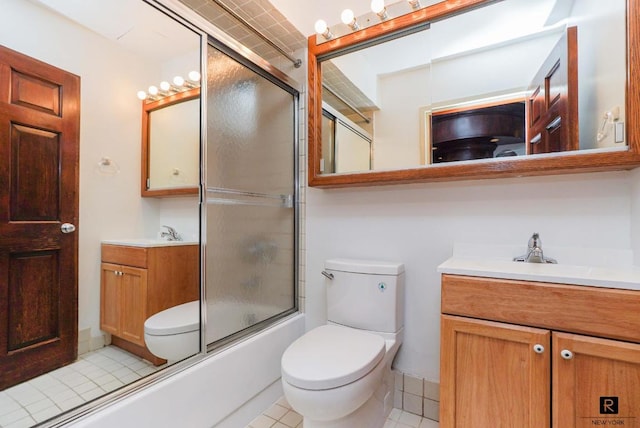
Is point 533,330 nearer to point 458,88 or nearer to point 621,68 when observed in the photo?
point 621,68

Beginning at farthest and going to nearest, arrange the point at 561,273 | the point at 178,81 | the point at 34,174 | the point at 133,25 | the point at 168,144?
the point at 168,144
the point at 178,81
the point at 133,25
the point at 34,174
the point at 561,273

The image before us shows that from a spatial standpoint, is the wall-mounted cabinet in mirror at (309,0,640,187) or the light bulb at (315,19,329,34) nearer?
the wall-mounted cabinet in mirror at (309,0,640,187)

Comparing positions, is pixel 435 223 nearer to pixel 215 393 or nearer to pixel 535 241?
pixel 535 241

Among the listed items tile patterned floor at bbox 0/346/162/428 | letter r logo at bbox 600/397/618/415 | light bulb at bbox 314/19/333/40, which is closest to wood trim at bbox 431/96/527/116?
light bulb at bbox 314/19/333/40

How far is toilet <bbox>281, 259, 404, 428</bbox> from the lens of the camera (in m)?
1.02

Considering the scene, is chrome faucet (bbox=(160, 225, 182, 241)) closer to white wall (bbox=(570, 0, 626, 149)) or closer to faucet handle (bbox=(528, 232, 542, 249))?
faucet handle (bbox=(528, 232, 542, 249))

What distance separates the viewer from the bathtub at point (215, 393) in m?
1.00

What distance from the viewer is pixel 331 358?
1.14 m

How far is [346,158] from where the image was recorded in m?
1.70

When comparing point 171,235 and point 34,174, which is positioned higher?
point 34,174

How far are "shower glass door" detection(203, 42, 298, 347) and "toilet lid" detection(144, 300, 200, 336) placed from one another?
0.19m

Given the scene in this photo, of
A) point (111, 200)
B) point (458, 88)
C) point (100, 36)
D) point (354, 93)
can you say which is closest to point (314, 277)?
point (354, 93)

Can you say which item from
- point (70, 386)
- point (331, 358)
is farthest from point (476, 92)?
point (70, 386)

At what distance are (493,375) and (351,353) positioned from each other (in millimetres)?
502
